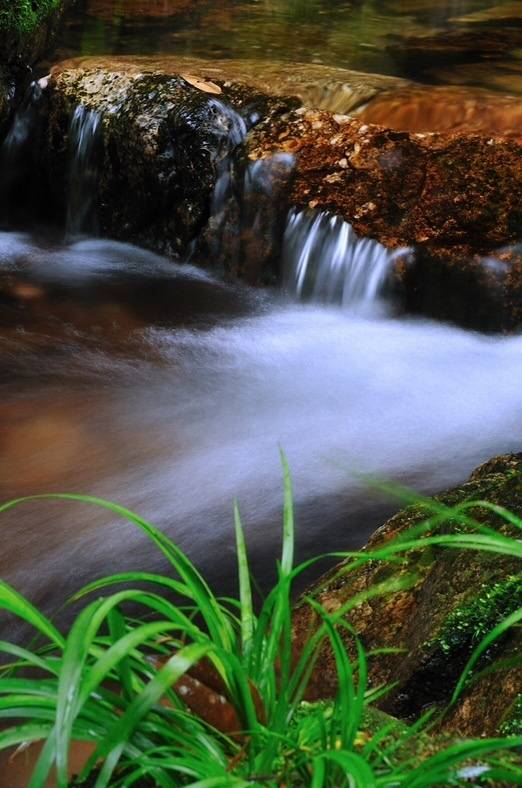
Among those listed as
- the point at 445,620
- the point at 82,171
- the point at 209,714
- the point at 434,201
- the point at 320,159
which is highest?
the point at 320,159

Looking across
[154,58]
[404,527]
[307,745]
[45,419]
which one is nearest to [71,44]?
[154,58]

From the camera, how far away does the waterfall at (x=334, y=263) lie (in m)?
5.57

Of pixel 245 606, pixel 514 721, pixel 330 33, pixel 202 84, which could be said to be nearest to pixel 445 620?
pixel 514 721

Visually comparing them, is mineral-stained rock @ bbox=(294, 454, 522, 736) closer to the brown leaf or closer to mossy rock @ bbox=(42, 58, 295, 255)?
mossy rock @ bbox=(42, 58, 295, 255)

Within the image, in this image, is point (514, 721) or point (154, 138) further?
point (154, 138)

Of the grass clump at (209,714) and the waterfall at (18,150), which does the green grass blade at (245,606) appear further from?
the waterfall at (18,150)

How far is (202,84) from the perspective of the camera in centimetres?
665

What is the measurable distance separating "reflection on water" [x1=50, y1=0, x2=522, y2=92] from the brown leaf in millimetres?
1415

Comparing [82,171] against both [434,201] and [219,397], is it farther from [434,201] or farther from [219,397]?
[219,397]

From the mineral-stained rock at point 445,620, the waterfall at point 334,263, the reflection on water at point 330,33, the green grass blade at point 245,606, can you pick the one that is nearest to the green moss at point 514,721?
the mineral-stained rock at point 445,620

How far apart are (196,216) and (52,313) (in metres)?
1.38

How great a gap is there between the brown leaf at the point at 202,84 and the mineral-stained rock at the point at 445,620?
4650mm

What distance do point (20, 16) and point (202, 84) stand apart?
2.16 meters

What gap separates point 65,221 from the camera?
288 inches
